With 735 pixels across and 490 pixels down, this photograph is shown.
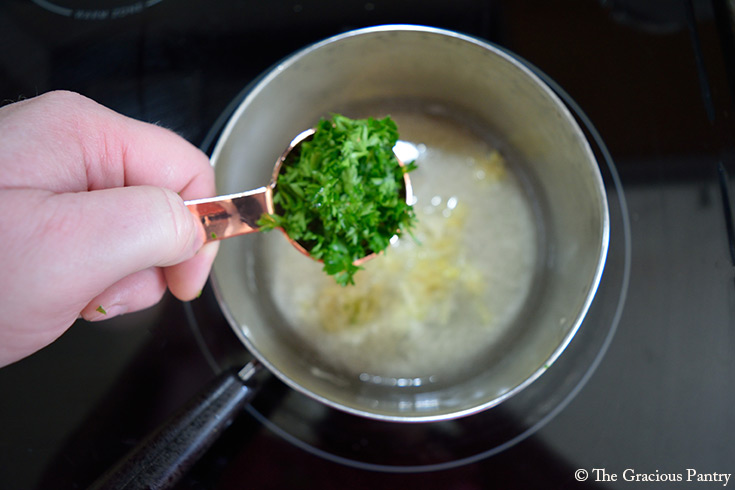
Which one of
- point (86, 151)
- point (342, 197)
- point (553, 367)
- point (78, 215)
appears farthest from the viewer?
point (553, 367)

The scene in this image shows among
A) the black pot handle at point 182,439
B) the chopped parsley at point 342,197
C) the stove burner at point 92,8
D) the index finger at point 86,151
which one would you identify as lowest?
the black pot handle at point 182,439

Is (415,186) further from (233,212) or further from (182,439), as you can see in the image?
(182,439)

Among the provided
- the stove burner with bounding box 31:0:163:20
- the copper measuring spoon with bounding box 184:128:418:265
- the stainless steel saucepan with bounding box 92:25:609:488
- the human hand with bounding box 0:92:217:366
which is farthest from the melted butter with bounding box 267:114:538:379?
the stove burner with bounding box 31:0:163:20

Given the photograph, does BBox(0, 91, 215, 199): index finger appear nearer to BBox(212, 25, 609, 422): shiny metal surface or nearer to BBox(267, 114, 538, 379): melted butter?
BBox(212, 25, 609, 422): shiny metal surface

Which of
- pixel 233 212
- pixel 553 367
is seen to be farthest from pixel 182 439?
pixel 553 367

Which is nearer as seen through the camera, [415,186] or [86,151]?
[86,151]

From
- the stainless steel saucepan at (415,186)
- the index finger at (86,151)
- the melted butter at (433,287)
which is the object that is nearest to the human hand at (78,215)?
the index finger at (86,151)

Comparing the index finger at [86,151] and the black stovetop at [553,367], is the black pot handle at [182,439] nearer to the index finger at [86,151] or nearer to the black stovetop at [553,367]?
the black stovetop at [553,367]
